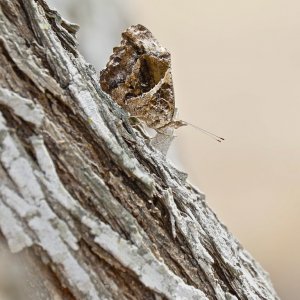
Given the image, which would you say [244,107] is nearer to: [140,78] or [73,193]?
[140,78]

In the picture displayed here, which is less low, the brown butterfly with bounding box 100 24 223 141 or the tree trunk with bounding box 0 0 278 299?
the brown butterfly with bounding box 100 24 223 141

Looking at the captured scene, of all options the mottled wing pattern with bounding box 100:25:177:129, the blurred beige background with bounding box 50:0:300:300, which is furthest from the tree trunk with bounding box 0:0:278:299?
the blurred beige background with bounding box 50:0:300:300

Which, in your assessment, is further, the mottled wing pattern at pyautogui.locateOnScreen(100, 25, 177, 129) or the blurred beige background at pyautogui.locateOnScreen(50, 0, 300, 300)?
the blurred beige background at pyautogui.locateOnScreen(50, 0, 300, 300)

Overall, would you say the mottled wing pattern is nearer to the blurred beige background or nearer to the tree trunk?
the tree trunk

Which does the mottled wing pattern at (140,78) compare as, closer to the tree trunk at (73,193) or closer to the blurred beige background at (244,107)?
the tree trunk at (73,193)

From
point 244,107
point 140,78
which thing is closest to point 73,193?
point 140,78

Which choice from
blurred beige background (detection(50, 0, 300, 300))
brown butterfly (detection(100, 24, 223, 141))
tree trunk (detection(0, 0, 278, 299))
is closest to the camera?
tree trunk (detection(0, 0, 278, 299))
